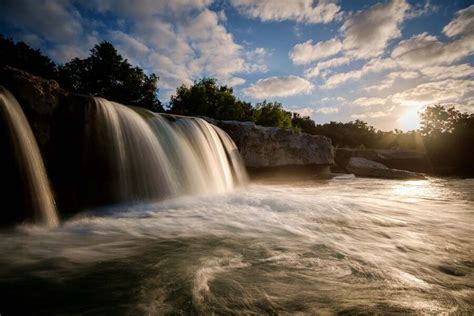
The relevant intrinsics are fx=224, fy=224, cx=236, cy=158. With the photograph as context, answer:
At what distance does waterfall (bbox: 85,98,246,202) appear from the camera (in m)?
4.72

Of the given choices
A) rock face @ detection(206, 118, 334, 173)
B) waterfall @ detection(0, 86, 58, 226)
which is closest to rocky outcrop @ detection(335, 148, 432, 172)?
rock face @ detection(206, 118, 334, 173)

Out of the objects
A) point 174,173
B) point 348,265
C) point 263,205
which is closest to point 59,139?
point 174,173

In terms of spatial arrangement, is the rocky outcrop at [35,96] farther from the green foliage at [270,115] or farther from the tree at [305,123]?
the tree at [305,123]

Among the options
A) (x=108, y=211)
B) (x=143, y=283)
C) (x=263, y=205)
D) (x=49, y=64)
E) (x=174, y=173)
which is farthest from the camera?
(x=49, y=64)

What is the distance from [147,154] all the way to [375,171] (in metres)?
13.2

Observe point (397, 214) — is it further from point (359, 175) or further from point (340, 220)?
point (359, 175)

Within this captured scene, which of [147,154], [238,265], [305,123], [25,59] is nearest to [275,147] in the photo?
[147,154]

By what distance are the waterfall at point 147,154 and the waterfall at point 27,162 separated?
3.47ft

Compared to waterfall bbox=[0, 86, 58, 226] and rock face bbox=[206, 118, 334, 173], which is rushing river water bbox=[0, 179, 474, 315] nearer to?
waterfall bbox=[0, 86, 58, 226]

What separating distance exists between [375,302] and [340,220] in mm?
2425

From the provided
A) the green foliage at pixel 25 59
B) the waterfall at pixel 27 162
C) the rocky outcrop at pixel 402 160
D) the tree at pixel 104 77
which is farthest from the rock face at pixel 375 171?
the green foliage at pixel 25 59

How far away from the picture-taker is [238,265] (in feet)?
6.42

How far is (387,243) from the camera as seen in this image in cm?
264

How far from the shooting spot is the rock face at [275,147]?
11133mm
